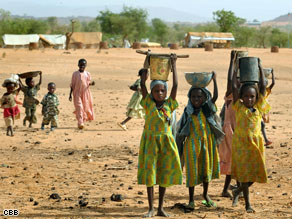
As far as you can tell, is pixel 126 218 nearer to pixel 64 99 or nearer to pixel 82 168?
pixel 82 168

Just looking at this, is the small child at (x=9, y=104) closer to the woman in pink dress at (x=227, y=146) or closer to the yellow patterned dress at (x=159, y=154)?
the woman in pink dress at (x=227, y=146)

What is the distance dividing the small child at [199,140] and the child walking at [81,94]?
641 centimetres

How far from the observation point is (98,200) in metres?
6.40

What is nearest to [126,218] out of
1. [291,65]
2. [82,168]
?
[82,168]

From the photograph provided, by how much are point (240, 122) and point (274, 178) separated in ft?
6.56

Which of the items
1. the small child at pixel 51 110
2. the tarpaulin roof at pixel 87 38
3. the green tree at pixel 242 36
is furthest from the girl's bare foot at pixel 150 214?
the green tree at pixel 242 36

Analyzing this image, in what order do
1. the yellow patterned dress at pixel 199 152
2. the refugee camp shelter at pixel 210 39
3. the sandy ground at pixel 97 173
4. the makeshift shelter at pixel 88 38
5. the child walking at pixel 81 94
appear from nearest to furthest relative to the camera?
the yellow patterned dress at pixel 199 152 < the sandy ground at pixel 97 173 < the child walking at pixel 81 94 < the refugee camp shelter at pixel 210 39 < the makeshift shelter at pixel 88 38

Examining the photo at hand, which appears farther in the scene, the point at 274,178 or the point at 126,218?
the point at 274,178

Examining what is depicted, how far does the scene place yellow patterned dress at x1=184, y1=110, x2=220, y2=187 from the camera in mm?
5914

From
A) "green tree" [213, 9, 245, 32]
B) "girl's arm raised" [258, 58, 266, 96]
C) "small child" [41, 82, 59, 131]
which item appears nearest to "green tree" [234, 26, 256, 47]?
"green tree" [213, 9, 245, 32]

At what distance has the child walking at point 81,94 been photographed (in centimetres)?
1234

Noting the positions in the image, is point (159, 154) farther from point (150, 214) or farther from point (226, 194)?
point (226, 194)

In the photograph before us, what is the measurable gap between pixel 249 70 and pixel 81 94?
7.12 m

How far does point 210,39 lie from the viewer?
190 ft
